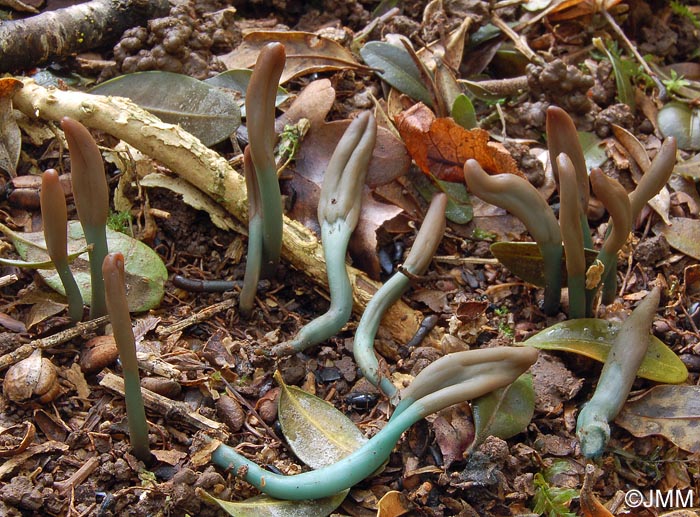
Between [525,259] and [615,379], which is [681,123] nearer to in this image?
[525,259]

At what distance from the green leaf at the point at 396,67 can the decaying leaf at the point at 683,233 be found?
957mm

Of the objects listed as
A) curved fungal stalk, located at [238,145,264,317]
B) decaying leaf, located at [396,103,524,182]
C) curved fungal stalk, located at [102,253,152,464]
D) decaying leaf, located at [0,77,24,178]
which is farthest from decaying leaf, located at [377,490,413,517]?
decaying leaf, located at [0,77,24,178]

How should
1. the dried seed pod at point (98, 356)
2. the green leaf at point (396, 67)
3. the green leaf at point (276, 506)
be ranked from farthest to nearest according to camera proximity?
1. the green leaf at point (396, 67)
2. the dried seed pod at point (98, 356)
3. the green leaf at point (276, 506)

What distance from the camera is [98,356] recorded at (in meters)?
2.14

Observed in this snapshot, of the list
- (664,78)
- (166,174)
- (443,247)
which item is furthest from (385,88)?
(664,78)

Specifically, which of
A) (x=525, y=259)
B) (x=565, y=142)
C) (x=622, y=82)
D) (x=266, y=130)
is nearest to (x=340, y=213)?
(x=266, y=130)

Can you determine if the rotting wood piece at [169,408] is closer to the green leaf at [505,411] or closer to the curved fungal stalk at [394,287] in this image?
the curved fungal stalk at [394,287]

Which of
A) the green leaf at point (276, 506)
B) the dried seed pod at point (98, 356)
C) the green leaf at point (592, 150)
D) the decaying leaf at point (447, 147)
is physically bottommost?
the green leaf at point (276, 506)

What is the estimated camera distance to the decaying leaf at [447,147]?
8.68 feet

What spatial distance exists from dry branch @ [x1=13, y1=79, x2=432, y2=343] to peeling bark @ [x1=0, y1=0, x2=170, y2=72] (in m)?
0.27

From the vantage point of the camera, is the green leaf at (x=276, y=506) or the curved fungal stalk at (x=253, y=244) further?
the curved fungal stalk at (x=253, y=244)

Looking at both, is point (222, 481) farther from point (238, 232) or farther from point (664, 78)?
point (664, 78)

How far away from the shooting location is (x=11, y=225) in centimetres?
248

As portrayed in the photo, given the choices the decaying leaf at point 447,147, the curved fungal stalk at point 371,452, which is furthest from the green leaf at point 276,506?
the decaying leaf at point 447,147
